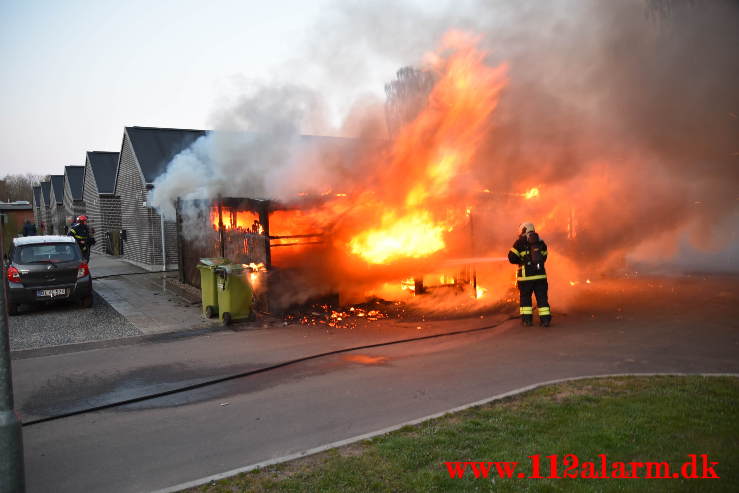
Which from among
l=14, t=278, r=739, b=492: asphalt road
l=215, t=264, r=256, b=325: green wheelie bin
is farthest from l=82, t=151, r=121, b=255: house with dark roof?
l=14, t=278, r=739, b=492: asphalt road

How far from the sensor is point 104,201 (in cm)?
2536

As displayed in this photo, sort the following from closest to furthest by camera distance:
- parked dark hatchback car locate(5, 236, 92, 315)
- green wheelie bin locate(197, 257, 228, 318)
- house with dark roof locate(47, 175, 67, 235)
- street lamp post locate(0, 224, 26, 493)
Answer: street lamp post locate(0, 224, 26, 493), green wheelie bin locate(197, 257, 228, 318), parked dark hatchback car locate(5, 236, 92, 315), house with dark roof locate(47, 175, 67, 235)

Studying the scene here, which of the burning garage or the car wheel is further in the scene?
the car wheel

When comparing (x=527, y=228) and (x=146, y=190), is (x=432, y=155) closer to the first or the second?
(x=527, y=228)

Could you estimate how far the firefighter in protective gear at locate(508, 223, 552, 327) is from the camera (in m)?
9.21

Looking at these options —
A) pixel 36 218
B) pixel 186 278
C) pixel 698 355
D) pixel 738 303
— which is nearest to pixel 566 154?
pixel 738 303

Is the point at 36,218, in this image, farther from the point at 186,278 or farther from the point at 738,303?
the point at 738,303

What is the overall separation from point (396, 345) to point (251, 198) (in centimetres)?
472

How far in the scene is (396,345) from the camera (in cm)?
818

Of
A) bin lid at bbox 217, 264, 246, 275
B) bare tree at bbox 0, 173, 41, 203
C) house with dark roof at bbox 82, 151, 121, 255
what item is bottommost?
bin lid at bbox 217, 264, 246, 275

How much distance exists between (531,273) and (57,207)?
41096 millimetres

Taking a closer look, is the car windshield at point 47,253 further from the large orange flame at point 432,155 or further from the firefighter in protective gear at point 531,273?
the firefighter in protective gear at point 531,273

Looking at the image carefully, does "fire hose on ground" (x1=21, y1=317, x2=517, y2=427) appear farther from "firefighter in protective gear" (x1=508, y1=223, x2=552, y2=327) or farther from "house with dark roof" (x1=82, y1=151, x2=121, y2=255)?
"house with dark roof" (x1=82, y1=151, x2=121, y2=255)

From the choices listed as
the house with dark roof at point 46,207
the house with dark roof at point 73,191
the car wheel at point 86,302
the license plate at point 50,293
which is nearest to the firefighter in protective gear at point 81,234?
the car wheel at point 86,302
